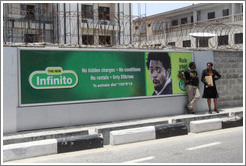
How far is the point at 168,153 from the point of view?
6.66m

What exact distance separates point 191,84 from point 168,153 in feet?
16.0

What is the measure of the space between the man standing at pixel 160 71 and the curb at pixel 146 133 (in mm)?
2420

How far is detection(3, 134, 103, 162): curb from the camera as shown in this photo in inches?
253

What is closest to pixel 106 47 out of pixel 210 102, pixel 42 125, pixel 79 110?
pixel 79 110

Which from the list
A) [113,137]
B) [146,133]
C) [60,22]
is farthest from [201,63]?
[60,22]

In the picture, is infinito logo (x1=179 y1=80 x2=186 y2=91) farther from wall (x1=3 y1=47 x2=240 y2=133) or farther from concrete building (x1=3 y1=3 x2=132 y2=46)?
concrete building (x1=3 y1=3 x2=132 y2=46)

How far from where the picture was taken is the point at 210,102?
11.3 meters

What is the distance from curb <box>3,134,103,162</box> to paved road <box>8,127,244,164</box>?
0.42 feet

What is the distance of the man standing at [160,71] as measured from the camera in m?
10.7

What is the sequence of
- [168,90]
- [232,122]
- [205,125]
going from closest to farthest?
[205,125]
[232,122]
[168,90]

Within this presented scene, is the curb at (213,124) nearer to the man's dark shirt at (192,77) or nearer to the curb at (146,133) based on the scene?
the curb at (146,133)

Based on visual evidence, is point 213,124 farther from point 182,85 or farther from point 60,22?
point 60,22

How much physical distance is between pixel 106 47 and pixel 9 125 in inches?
132

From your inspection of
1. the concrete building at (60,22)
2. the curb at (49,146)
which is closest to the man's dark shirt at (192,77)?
the curb at (49,146)
